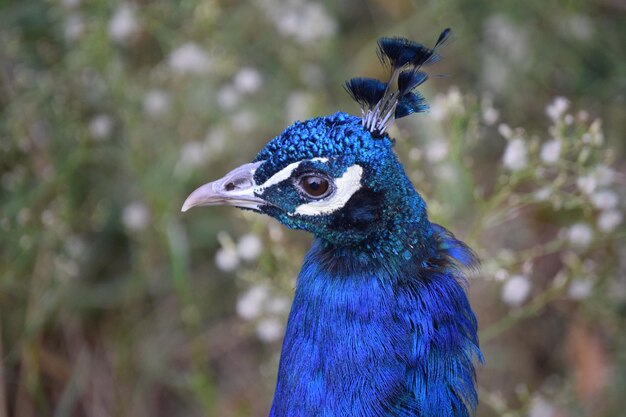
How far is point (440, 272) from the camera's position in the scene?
56.9 inches

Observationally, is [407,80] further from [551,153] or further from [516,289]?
[516,289]

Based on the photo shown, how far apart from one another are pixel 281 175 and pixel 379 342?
34cm

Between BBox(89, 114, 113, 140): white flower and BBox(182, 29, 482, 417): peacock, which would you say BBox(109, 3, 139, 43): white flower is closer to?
BBox(89, 114, 113, 140): white flower

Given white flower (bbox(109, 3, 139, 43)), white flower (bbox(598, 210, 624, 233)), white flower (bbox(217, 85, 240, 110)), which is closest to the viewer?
white flower (bbox(598, 210, 624, 233))

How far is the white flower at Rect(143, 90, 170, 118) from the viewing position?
2490 mm

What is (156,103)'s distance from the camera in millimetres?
2490

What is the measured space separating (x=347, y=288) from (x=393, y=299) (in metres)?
0.08

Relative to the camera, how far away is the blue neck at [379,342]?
1.39 metres

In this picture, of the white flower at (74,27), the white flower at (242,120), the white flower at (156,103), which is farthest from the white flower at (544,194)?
the white flower at (74,27)

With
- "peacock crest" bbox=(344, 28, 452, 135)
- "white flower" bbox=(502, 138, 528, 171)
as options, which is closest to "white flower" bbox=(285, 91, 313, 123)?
"white flower" bbox=(502, 138, 528, 171)

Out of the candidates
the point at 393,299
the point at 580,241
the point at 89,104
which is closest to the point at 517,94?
the point at 580,241

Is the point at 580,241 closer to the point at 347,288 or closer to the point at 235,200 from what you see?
the point at 347,288

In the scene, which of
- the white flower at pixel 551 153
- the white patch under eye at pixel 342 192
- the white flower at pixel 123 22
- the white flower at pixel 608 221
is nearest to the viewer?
the white patch under eye at pixel 342 192

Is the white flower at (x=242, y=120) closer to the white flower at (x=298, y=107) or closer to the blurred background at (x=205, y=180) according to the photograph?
the blurred background at (x=205, y=180)
